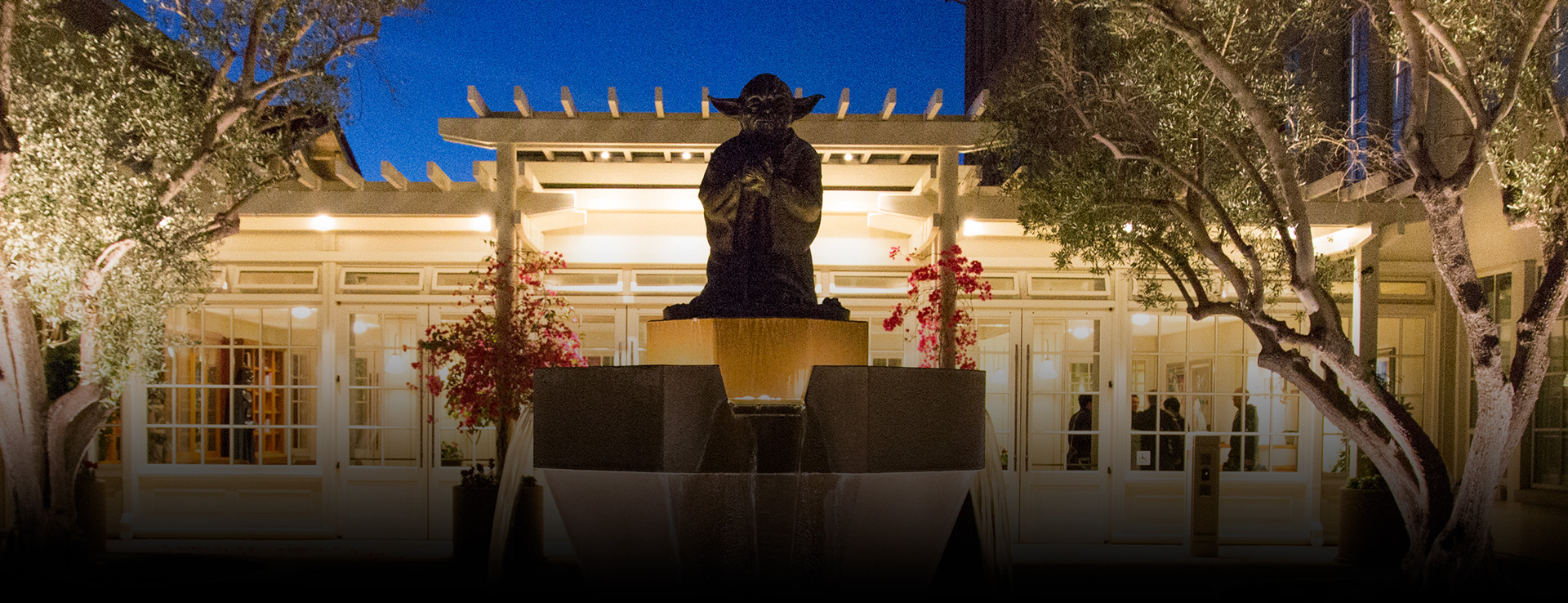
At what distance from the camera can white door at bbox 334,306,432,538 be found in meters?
10.7

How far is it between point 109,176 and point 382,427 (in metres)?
4.18

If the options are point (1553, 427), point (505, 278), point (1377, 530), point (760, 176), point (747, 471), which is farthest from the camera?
point (1553, 427)

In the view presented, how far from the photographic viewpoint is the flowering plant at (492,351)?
28.1 ft

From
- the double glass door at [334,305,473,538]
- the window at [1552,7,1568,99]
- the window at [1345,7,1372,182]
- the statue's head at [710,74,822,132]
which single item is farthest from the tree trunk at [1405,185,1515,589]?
the double glass door at [334,305,473,538]

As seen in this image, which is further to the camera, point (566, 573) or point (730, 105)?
point (566, 573)

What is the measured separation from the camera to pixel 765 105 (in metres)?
5.65

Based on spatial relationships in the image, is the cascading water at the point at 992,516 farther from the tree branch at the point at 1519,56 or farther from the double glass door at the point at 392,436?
the double glass door at the point at 392,436

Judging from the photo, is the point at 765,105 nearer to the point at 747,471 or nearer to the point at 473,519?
the point at 747,471

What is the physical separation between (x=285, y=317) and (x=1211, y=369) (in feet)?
30.0

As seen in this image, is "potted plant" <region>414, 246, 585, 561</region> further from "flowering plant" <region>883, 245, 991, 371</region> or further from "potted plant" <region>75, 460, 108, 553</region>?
"potted plant" <region>75, 460, 108, 553</region>

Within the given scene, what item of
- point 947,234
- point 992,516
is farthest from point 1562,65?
point 992,516

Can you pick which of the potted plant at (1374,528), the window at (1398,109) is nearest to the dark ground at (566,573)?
the potted plant at (1374,528)

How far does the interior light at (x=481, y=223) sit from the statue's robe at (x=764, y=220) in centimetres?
456

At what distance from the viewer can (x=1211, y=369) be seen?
10844mm
